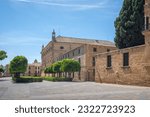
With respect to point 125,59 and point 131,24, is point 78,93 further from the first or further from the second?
point 131,24

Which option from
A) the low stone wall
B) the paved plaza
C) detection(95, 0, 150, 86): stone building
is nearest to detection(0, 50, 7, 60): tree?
detection(95, 0, 150, 86): stone building

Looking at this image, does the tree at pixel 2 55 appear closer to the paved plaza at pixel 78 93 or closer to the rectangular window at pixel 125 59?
the paved plaza at pixel 78 93

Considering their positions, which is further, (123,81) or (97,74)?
(97,74)

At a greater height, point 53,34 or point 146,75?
point 53,34

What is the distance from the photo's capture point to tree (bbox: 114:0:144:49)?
2931 cm

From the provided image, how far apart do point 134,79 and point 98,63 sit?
930 cm

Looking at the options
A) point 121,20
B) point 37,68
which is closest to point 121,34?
point 121,20

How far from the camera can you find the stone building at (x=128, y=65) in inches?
858

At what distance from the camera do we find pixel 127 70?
24.7 metres

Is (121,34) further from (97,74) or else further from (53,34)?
(53,34)

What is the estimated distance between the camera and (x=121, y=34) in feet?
101

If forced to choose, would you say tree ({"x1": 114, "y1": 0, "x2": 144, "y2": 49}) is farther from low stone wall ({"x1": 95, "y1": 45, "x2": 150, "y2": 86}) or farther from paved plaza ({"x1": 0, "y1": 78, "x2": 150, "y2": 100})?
paved plaza ({"x1": 0, "y1": 78, "x2": 150, "y2": 100})

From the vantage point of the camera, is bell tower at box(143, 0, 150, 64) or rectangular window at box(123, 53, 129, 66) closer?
bell tower at box(143, 0, 150, 64)

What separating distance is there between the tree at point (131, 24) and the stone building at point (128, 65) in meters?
3.64
